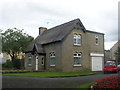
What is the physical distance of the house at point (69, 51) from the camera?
26.4m

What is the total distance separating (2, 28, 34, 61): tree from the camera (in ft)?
124

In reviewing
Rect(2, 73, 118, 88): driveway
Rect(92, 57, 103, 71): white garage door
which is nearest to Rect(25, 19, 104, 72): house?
Rect(92, 57, 103, 71): white garage door

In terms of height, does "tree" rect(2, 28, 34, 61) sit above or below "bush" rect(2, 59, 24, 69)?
above

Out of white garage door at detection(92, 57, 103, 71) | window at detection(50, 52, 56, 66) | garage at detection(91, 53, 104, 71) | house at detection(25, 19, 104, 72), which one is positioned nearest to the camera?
house at detection(25, 19, 104, 72)

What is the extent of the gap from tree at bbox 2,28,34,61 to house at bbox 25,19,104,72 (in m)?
6.10

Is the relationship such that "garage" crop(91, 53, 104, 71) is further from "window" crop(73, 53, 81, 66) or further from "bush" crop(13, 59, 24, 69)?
"bush" crop(13, 59, 24, 69)

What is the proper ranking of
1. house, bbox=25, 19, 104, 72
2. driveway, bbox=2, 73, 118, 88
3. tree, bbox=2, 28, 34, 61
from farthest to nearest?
tree, bbox=2, 28, 34, 61
house, bbox=25, 19, 104, 72
driveway, bbox=2, 73, 118, 88

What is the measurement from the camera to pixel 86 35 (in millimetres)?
30328

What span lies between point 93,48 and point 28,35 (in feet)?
54.6

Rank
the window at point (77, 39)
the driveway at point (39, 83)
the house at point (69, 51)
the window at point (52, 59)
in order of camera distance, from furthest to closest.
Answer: the window at point (77, 39)
the window at point (52, 59)
the house at point (69, 51)
the driveway at point (39, 83)

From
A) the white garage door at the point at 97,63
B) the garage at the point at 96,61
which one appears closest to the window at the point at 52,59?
the garage at the point at 96,61

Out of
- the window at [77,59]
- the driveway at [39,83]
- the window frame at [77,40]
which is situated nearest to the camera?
the driveway at [39,83]

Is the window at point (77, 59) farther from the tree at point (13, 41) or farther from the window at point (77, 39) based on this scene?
the tree at point (13, 41)

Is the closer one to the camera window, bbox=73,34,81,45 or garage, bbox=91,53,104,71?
window, bbox=73,34,81,45
